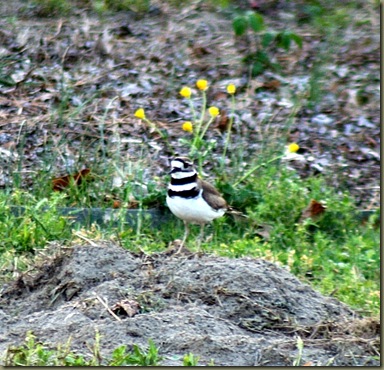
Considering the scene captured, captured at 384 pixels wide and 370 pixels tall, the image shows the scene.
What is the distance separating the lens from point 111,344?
454 cm

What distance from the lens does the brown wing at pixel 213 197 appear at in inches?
278

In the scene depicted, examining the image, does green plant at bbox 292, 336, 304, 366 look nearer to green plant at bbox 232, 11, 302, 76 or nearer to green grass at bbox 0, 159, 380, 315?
green grass at bbox 0, 159, 380, 315

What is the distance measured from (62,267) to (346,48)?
6.88m

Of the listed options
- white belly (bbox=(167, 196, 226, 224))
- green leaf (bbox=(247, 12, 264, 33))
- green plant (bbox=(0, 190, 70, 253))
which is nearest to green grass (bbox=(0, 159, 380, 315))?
green plant (bbox=(0, 190, 70, 253))

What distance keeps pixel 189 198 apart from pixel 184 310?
6.59ft

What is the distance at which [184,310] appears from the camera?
16.3 ft

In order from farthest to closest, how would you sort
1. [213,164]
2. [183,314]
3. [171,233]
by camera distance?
[213,164], [171,233], [183,314]

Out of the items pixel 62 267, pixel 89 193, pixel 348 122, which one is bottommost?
pixel 348 122

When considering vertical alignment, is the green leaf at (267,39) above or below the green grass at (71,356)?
below

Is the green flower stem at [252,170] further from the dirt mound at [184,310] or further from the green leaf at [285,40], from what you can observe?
the green leaf at [285,40]

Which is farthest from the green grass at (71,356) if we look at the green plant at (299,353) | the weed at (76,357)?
the green plant at (299,353)

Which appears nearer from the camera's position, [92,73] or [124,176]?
[124,176]

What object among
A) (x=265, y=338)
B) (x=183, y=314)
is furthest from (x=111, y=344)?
(x=265, y=338)

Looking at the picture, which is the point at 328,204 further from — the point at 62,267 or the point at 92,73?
the point at 92,73
